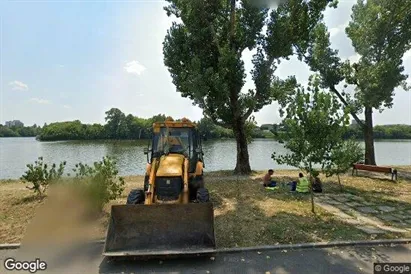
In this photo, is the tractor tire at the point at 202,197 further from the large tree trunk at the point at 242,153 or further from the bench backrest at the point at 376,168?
the bench backrest at the point at 376,168

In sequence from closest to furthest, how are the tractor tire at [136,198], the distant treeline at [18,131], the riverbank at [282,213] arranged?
the riverbank at [282,213] → the tractor tire at [136,198] → the distant treeline at [18,131]

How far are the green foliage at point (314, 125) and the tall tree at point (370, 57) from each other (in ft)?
36.4

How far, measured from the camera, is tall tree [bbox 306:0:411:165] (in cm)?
1809

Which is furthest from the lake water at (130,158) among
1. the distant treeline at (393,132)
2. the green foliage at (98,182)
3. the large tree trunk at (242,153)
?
the distant treeline at (393,132)

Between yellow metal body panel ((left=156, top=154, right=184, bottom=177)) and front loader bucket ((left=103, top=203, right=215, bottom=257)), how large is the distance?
121 centimetres

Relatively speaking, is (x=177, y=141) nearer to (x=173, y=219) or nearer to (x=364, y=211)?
(x=173, y=219)

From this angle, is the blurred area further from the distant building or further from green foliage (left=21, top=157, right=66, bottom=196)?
the distant building

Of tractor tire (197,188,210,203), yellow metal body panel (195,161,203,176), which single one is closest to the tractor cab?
yellow metal body panel (195,161,203,176)

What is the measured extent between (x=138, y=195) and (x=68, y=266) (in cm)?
277

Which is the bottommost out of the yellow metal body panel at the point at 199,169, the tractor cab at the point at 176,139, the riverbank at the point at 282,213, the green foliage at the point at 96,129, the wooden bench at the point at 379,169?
the riverbank at the point at 282,213

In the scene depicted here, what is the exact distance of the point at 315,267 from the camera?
5801 mm

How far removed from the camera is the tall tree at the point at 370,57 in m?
18.1

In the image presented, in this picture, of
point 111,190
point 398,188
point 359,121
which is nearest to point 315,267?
point 111,190

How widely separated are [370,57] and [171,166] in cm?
1740
